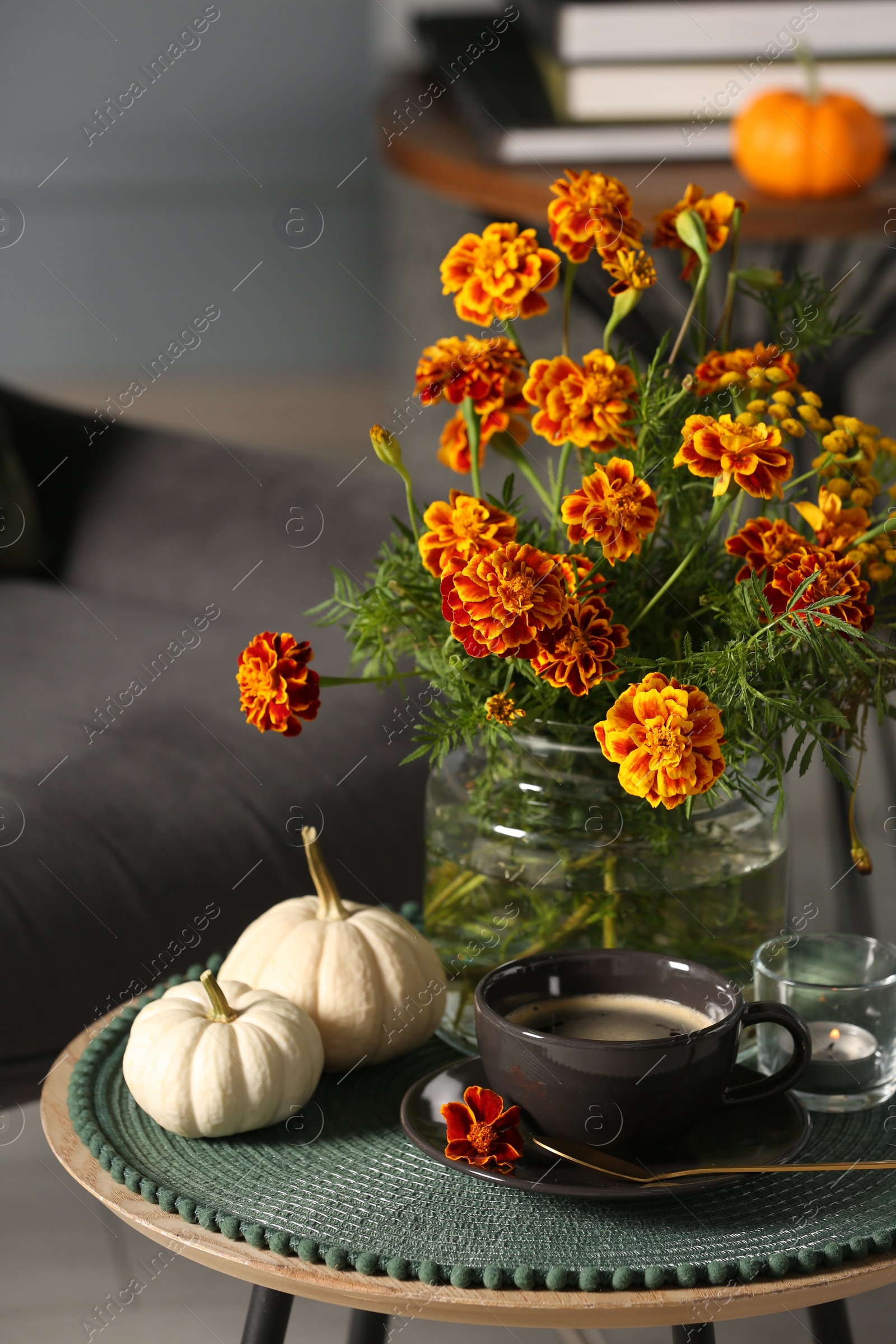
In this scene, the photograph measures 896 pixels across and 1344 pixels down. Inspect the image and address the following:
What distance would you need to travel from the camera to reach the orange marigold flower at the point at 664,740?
0.53 metres

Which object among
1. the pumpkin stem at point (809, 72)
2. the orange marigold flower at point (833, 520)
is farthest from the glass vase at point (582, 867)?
the pumpkin stem at point (809, 72)

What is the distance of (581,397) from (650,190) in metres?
1.10

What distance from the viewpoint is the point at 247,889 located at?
1.12 m

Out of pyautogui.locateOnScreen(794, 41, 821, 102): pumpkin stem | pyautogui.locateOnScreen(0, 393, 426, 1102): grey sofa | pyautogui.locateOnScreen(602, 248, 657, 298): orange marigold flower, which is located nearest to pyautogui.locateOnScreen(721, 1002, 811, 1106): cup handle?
pyautogui.locateOnScreen(602, 248, 657, 298): orange marigold flower

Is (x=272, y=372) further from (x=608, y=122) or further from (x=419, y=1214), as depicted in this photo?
(x=419, y=1214)

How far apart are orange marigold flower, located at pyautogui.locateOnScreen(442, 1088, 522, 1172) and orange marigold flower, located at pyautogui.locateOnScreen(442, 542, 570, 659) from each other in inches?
7.2

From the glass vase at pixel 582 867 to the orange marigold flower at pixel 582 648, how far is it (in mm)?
67

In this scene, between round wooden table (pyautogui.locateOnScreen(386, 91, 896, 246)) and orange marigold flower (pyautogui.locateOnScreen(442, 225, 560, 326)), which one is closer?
orange marigold flower (pyautogui.locateOnScreen(442, 225, 560, 326))

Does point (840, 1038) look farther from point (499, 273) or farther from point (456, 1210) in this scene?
point (499, 273)

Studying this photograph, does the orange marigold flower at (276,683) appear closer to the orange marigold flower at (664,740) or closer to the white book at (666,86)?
the orange marigold flower at (664,740)

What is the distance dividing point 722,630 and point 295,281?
456 centimetres

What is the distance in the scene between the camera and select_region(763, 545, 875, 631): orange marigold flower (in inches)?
22.5

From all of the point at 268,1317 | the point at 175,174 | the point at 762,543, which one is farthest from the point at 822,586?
the point at 175,174

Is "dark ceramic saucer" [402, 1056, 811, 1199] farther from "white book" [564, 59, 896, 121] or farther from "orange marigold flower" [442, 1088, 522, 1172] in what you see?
"white book" [564, 59, 896, 121]
